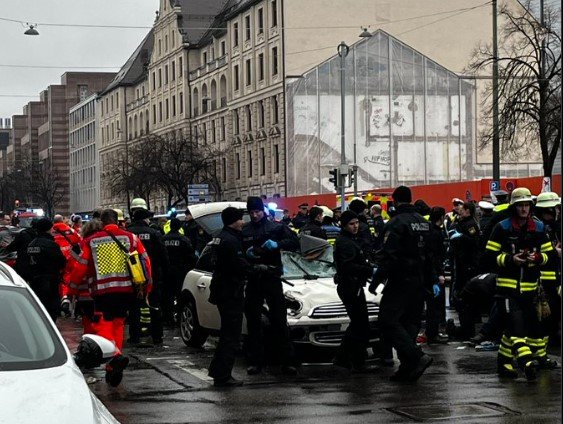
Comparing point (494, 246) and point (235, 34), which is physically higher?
point (235, 34)

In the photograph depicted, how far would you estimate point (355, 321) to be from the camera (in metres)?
Answer: 12.9

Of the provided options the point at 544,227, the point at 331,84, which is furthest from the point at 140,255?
the point at 331,84

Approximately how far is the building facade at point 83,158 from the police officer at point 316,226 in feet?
358

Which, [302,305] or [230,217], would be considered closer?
[230,217]

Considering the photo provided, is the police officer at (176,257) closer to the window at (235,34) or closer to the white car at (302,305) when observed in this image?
the white car at (302,305)

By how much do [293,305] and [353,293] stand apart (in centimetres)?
97

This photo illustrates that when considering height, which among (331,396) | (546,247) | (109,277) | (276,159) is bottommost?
(331,396)

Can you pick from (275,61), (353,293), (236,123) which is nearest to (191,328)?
(353,293)

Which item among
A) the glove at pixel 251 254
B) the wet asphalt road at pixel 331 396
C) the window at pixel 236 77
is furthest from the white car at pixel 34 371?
the window at pixel 236 77

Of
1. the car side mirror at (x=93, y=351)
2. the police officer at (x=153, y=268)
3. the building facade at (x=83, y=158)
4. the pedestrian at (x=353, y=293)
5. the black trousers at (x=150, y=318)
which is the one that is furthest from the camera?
the building facade at (x=83, y=158)

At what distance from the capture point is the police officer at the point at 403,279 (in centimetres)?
1180

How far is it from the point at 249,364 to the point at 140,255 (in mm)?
1969

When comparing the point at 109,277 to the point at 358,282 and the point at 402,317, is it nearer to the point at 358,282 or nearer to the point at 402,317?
the point at 358,282

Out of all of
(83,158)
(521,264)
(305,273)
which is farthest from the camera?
(83,158)
